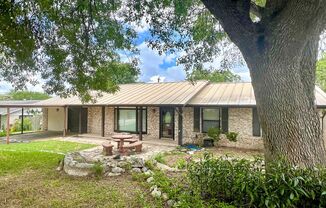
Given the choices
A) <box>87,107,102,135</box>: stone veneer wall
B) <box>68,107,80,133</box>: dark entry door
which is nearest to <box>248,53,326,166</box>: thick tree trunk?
<box>87,107,102,135</box>: stone veneer wall

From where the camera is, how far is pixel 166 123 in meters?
15.9

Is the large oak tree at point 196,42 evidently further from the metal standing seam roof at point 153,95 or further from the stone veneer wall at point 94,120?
the stone veneer wall at point 94,120

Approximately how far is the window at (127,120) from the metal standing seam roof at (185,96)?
1.00 metres

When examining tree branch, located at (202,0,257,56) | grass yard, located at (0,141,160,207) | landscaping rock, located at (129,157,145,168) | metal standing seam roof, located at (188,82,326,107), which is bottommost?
grass yard, located at (0,141,160,207)

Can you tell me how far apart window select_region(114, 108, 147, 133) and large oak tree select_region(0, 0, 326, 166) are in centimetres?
685

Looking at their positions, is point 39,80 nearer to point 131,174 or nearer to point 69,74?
point 69,74

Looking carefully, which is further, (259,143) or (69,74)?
(259,143)

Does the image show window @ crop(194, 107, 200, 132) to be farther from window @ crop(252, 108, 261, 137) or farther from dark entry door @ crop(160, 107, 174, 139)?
window @ crop(252, 108, 261, 137)

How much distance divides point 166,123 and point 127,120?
119 inches

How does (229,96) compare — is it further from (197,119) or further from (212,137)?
(212,137)

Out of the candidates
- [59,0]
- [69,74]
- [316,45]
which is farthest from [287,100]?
[69,74]

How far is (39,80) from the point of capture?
940 centimetres

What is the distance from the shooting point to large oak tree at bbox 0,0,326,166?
13.9 ft

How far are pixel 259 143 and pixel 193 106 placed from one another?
393 cm
